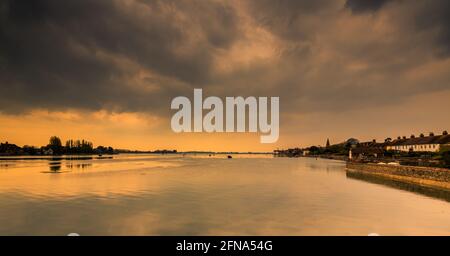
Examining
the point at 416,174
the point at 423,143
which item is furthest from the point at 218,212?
the point at 423,143

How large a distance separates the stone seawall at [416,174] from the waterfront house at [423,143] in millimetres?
62582

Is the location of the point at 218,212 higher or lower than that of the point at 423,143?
lower

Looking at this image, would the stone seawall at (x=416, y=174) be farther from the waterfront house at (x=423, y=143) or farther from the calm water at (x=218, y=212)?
the waterfront house at (x=423, y=143)

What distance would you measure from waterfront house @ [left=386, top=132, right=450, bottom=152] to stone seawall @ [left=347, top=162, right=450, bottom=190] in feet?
205

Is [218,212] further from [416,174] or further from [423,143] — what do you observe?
[423,143]

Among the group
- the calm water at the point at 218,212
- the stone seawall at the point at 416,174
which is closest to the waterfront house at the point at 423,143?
the stone seawall at the point at 416,174

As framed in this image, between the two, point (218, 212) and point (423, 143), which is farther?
point (423, 143)

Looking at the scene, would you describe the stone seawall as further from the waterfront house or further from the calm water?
the waterfront house

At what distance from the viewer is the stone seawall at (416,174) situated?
138ft

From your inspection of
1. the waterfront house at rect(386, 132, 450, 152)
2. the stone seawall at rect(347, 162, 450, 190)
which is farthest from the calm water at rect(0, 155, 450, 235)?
the waterfront house at rect(386, 132, 450, 152)

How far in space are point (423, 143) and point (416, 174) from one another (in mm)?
98706

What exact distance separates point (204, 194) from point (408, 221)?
21.1m

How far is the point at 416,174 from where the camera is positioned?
5006cm
